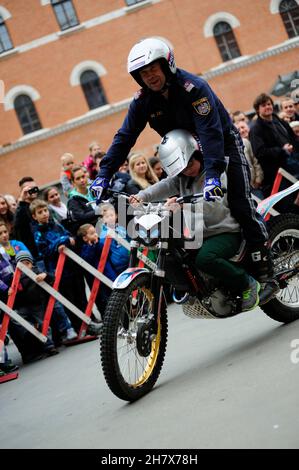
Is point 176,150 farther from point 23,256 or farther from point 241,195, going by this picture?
point 23,256

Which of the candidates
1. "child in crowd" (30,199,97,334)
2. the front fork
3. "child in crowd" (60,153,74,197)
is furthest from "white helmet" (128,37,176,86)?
"child in crowd" (60,153,74,197)

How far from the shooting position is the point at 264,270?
19.8ft

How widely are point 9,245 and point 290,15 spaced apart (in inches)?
1004

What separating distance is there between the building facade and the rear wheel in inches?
1002

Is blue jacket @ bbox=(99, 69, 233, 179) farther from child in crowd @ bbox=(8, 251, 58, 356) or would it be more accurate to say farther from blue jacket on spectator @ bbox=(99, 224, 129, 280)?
blue jacket on spectator @ bbox=(99, 224, 129, 280)

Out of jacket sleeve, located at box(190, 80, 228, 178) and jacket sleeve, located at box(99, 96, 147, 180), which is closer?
jacket sleeve, located at box(190, 80, 228, 178)

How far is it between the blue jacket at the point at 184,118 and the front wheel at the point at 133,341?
1019mm

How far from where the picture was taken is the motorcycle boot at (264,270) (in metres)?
5.96

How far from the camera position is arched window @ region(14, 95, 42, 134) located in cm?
3256

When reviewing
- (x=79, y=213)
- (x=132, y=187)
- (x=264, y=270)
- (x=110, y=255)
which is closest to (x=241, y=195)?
(x=264, y=270)

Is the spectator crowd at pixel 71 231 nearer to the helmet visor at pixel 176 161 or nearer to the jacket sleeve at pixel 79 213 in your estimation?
the jacket sleeve at pixel 79 213

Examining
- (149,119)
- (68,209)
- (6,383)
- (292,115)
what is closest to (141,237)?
(149,119)

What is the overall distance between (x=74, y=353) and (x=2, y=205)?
255cm

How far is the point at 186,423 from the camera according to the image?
4305 mm
